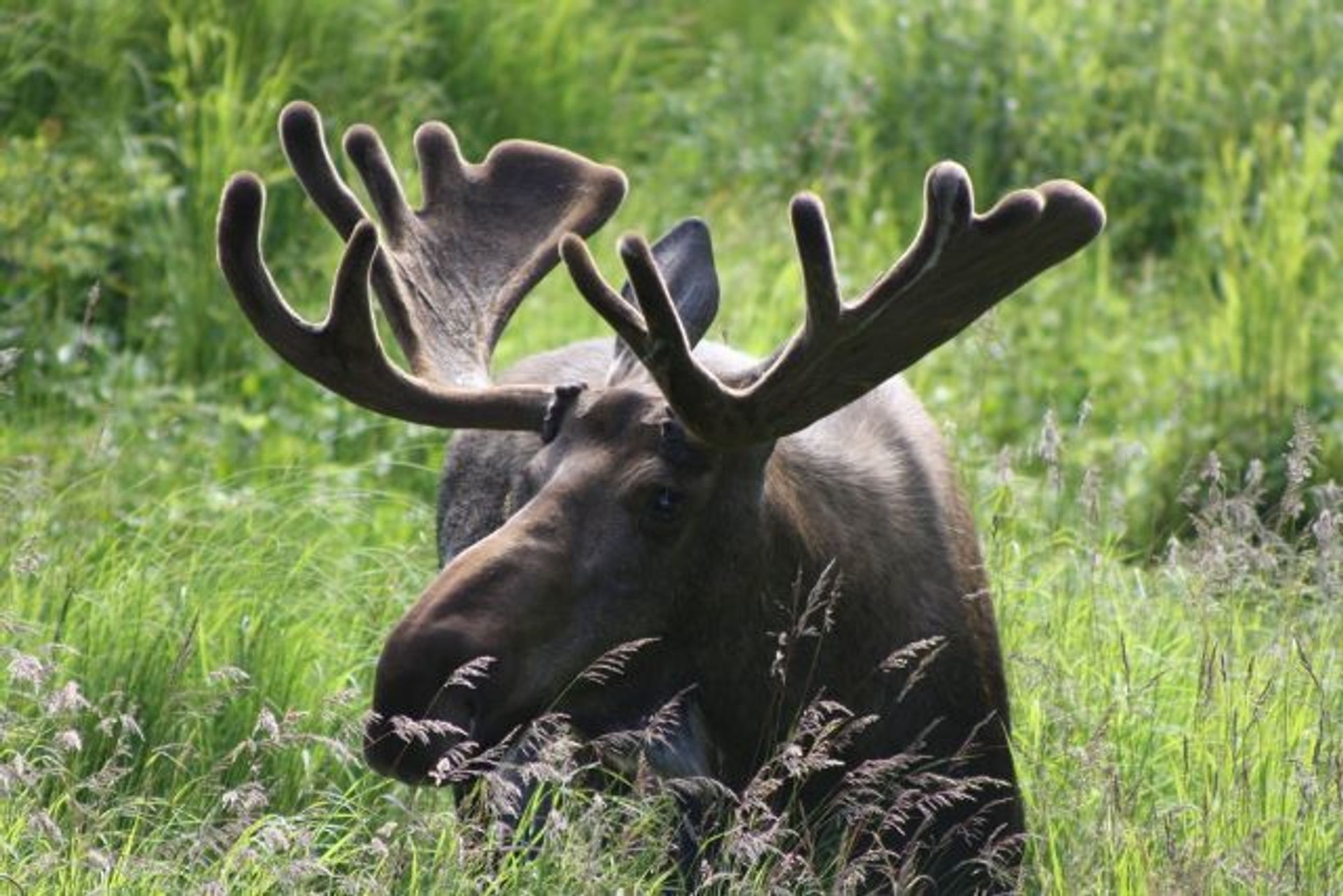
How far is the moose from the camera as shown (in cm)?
438

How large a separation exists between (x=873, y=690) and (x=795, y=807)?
0.78ft

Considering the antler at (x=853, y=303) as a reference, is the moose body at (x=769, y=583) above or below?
below

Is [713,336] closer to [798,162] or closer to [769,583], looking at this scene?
[769,583]

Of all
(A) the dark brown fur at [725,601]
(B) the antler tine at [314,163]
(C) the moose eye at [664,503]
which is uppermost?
(B) the antler tine at [314,163]

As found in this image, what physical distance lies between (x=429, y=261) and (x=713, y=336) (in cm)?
171

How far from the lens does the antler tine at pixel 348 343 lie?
15.4ft

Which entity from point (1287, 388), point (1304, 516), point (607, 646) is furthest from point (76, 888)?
point (1287, 388)

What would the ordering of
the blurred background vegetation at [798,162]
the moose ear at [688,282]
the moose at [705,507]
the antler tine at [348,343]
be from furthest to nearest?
the blurred background vegetation at [798,162] → the moose ear at [688,282] → the antler tine at [348,343] → the moose at [705,507]

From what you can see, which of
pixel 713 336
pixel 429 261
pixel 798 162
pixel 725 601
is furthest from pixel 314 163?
pixel 798 162

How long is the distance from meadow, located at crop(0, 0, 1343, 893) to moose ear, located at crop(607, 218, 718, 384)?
2.38 ft

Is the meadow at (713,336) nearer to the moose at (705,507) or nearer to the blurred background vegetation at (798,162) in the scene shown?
the blurred background vegetation at (798,162)

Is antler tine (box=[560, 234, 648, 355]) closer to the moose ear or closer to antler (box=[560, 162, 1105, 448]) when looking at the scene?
antler (box=[560, 162, 1105, 448])

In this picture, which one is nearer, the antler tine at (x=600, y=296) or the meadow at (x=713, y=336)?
the antler tine at (x=600, y=296)

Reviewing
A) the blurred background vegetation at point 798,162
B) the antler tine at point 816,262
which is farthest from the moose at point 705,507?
the blurred background vegetation at point 798,162
